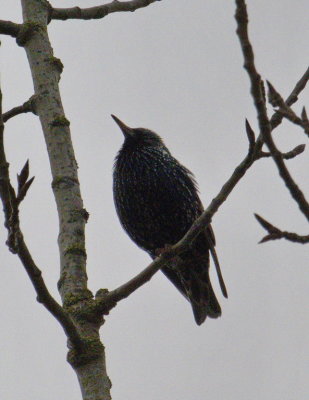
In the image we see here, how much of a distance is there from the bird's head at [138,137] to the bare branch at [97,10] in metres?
2.42

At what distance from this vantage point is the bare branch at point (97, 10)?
16.5 ft

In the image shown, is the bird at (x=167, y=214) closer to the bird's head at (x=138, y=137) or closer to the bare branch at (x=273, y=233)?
the bird's head at (x=138, y=137)

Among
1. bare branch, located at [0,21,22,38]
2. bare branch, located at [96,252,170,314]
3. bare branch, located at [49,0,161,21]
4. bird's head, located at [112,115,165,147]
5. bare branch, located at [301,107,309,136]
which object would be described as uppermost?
bird's head, located at [112,115,165,147]

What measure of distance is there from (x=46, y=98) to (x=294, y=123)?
6.64ft

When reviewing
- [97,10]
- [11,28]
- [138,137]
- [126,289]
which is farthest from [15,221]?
[138,137]

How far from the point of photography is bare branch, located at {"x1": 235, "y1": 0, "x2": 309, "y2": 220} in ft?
8.20

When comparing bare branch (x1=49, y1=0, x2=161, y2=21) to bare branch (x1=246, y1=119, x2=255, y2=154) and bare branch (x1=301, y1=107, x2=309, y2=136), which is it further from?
bare branch (x1=301, y1=107, x2=309, y2=136)

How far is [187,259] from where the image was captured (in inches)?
280

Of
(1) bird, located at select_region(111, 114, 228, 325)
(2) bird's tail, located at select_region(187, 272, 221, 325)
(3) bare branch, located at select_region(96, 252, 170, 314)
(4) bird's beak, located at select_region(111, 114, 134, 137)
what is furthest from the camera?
(4) bird's beak, located at select_region(111, 114, 134, 137)

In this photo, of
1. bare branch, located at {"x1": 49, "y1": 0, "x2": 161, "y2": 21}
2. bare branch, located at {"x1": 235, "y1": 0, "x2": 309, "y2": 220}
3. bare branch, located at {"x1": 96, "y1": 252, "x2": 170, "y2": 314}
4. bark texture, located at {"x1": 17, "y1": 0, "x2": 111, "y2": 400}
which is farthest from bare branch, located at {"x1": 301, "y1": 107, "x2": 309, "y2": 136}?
bare branch, located at {"x1": 49, "y1": 0, "x2": 161, "y2": 21}

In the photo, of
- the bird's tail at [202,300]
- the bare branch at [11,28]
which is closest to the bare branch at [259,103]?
the bare branch at [11,28]

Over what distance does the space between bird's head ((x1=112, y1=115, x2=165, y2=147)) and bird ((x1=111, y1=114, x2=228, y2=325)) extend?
226mm

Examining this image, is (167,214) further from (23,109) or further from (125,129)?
(23,109)

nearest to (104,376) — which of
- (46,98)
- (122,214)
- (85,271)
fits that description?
(85,271)
